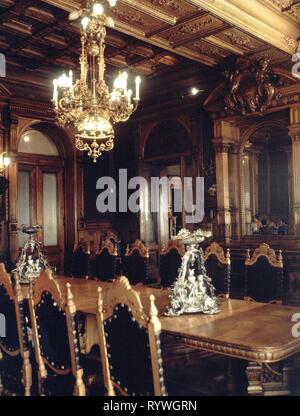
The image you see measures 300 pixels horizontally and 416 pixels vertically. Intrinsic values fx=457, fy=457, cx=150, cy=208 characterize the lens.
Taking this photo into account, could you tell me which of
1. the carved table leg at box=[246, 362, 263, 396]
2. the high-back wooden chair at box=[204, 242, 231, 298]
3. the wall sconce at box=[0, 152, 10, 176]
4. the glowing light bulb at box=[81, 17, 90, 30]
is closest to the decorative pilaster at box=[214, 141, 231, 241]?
the high-back wooden chair at box=[204, 242, 231, 298]

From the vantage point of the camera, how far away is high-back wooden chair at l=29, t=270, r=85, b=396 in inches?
93.5

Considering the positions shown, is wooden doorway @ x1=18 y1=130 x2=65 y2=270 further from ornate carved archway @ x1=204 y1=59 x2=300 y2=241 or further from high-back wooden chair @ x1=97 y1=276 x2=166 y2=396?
high-back wooden chair @ x1=97 y1=276 x2=166 y2=396

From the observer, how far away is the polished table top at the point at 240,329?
2.18 metres

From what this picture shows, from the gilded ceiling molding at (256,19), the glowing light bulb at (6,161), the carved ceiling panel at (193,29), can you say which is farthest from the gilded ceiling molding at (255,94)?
the glowing light bulb at (6,161)

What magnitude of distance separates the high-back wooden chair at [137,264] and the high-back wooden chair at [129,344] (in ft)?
8.25

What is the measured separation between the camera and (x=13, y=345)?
2.84 meters

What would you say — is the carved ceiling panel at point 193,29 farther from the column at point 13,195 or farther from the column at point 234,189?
the column at point 13,195

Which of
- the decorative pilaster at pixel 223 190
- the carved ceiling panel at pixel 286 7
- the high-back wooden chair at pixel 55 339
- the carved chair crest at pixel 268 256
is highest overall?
the carved ceiling panel at pixel 286 7

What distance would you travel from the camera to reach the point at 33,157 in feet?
24.7

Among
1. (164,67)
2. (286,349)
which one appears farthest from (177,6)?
(286,349)

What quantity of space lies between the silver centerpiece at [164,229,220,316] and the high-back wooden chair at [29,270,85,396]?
70cm

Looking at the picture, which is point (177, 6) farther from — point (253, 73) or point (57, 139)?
point (57, 139)

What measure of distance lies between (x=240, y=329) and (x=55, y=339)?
1.02 meters

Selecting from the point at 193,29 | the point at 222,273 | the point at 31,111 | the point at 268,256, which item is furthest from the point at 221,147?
the point at 31,111
